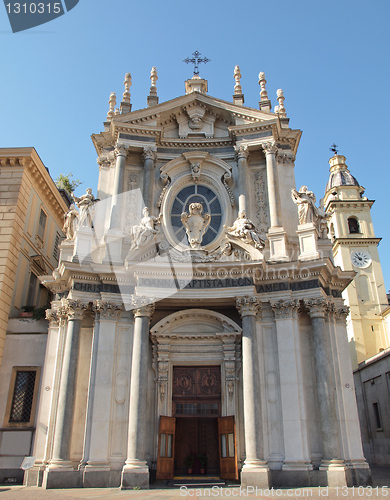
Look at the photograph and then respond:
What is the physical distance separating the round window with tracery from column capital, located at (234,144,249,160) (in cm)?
211

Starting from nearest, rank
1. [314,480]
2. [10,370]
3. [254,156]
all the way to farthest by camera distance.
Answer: [314,480]
[10,370]
[254,156]

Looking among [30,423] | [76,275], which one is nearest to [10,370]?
[30,423]

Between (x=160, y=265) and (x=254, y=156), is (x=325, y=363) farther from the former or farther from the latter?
(x=254, y=156)

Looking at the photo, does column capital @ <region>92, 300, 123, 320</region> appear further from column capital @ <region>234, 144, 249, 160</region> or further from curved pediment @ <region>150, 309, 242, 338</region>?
column capital @ <region>234, 144, 249, 160</region>

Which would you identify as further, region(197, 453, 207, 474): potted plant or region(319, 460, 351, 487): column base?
region(197, 453, 207, 474): potted plant

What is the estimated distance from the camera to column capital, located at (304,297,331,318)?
16922mm

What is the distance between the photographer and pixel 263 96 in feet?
75.2

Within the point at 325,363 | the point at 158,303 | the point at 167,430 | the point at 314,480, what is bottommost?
the point at 314,480

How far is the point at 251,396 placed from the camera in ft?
51.8

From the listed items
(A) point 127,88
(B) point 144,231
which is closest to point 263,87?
(A) point 127,88

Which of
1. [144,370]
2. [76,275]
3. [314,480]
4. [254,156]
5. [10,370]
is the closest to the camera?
[314,480]

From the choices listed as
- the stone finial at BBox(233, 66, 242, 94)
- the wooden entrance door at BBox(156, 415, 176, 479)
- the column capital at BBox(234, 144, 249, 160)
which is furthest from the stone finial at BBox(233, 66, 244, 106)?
the wooden entrance door at BBox(156, 415, 176, 479)

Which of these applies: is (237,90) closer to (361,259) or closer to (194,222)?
(194,222)

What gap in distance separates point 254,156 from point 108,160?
6.80 meters
